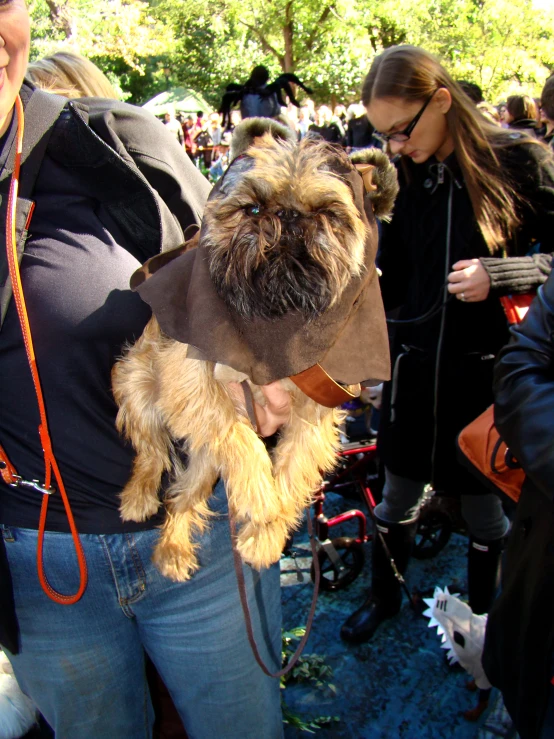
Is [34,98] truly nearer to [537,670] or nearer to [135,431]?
[135,431]

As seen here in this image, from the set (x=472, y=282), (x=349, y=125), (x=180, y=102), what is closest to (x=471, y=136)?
(x=472, y=282)

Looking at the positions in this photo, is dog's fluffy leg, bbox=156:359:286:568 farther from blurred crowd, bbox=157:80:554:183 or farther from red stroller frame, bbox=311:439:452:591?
red stroller frame, bbox=311:439:452:591

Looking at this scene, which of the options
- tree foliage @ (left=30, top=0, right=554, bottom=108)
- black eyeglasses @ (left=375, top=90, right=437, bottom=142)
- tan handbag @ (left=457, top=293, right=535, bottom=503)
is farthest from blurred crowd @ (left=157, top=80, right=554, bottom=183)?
tree foliage @ (left=30, top=0, right=554, bottom=108)

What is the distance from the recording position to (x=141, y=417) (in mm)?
1685

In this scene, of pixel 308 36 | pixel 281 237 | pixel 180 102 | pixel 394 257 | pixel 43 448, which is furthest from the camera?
pixel 180 102

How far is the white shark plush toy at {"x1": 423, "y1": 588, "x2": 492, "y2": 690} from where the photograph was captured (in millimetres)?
2630

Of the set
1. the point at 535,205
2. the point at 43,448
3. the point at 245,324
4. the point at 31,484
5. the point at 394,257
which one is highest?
the point at 535,205

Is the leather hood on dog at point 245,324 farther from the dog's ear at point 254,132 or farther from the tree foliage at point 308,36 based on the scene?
the tree foliage at point 308,36

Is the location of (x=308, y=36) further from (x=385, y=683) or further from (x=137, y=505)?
(x=137, y=505)

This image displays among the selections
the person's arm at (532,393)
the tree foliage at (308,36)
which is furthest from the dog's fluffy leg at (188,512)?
the tree foliage at (308,36)

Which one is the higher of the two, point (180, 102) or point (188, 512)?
point (180, 102)

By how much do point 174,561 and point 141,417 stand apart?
439 mm

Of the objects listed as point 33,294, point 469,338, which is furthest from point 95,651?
point 469,338

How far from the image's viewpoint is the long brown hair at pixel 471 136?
2410 millimetres
